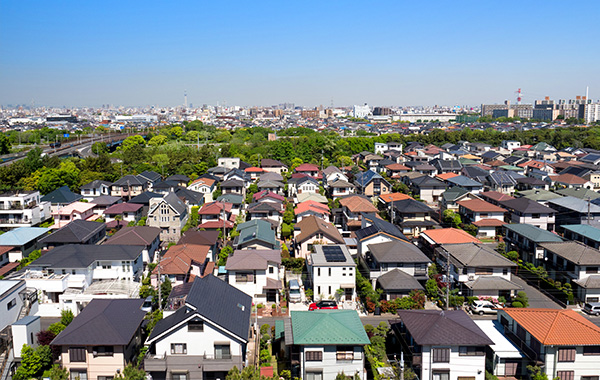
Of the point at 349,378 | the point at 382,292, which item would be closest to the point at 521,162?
the point at 382,292

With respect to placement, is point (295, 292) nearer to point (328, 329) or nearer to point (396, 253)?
point (396, 253)

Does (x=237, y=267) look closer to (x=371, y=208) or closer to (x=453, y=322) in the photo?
(x=453, y=322)

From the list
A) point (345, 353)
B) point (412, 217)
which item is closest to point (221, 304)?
point (345, 353)

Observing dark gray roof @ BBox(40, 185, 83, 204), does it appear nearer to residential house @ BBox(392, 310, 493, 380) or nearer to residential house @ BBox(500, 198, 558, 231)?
residential house @ BBox(392, 310, 493, 380)

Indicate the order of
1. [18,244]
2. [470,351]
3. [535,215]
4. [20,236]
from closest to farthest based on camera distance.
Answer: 1. [470,351]
2. [18,244]
3. [20,236]
4. [535,215]

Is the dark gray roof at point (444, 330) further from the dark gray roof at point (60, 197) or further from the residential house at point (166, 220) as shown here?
the dark gray roof at point (60, 197)

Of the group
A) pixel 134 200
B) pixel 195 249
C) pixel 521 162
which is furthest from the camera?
pixel 521 162
